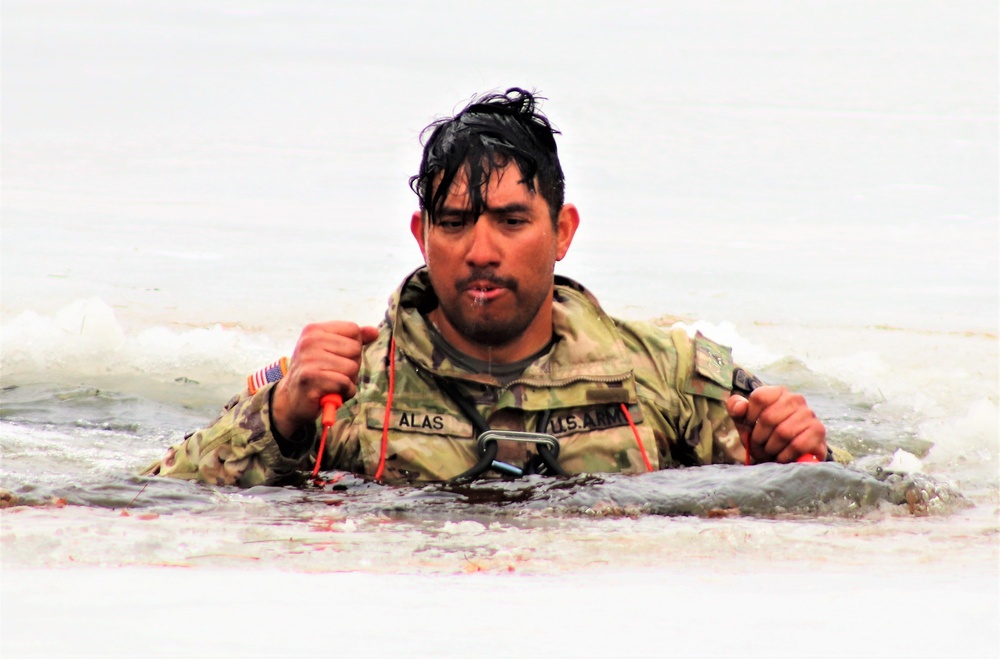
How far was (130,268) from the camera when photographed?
8.88 metres

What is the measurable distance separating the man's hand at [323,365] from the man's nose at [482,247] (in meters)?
0.37

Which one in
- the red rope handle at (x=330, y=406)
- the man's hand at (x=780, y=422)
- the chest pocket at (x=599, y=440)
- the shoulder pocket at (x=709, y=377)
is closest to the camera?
the red rope handle at (x=330, y=406)

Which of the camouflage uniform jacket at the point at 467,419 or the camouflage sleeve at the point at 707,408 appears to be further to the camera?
the camouflage sleeve at the point at 707,408

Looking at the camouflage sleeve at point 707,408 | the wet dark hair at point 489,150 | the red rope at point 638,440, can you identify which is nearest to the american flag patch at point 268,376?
the wet dark hair at point 489,150

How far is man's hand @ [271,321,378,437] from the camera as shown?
3.85 m

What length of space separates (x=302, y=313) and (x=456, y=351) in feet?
12.2

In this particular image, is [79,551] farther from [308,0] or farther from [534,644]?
[308,0]

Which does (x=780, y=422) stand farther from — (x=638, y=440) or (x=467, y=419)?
(x=467, y=419)

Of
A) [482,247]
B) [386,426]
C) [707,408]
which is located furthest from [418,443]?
[707,408]

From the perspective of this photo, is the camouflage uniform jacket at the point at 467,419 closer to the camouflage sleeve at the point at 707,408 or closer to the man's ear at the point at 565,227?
the camouflage sleeve at the point at 707,408

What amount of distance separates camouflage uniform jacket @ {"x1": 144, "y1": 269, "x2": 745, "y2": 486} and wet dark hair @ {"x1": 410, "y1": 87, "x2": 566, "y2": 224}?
39cm

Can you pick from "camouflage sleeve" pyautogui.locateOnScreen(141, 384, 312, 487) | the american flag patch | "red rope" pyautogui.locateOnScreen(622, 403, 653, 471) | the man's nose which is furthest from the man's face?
"camouflage sleeve" pyautogui.locateOnScreen(141, 384, 312, 487)

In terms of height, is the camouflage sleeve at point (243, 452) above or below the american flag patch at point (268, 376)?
below

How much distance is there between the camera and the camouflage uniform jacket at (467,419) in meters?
4.16
